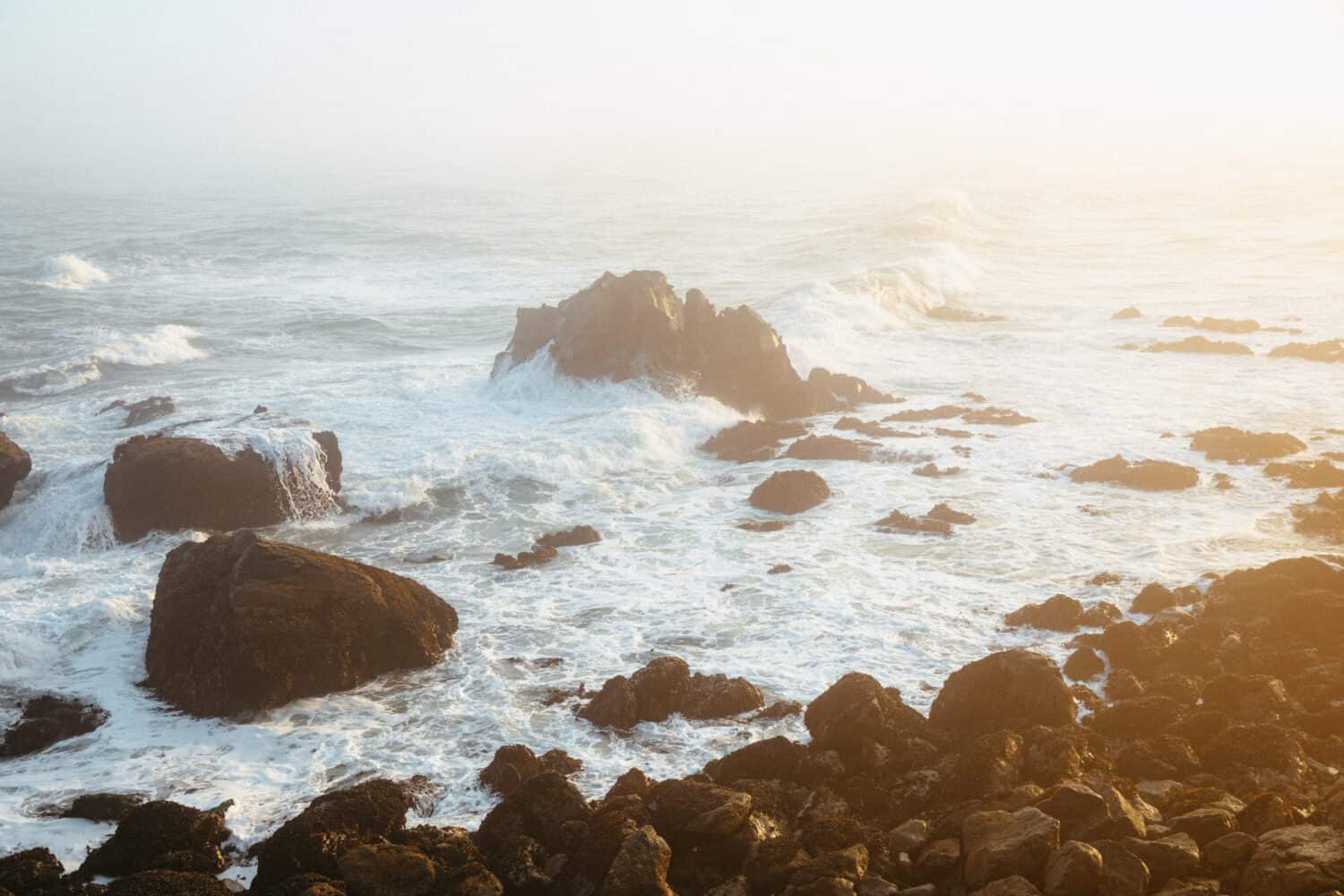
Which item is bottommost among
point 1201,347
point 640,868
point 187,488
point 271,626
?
point 640,868

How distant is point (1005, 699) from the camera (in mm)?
12984

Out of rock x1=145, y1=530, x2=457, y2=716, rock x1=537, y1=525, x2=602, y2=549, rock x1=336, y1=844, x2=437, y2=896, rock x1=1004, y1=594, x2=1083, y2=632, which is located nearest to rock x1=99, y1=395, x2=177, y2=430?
rock x1=537, y1=525, x2=602, y2=549

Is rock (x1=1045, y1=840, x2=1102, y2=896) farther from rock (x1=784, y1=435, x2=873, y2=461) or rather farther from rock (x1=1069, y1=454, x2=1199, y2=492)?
rock (x1=784, y1=435, x2=873, y2=461)

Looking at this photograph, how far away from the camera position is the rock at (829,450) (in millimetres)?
26891

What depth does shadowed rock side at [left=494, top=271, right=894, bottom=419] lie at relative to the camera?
31.6 metres

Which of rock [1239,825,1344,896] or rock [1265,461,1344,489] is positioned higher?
rock [1239,825,1344,896]

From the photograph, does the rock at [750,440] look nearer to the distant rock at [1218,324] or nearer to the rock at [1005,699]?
the rock at [1005,699]

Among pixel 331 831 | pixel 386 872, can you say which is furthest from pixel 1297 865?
pixel 331 831

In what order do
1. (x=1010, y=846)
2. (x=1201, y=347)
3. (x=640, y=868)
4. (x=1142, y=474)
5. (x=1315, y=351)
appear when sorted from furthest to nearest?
(x=1201, y=347), (x=1315, y=351), (x=1142, y=474), (x=640, y=868), (x=1010, y=846)

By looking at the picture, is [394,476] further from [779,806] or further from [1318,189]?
[1318,189]

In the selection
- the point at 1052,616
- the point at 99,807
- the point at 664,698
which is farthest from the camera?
the point at 1052,616

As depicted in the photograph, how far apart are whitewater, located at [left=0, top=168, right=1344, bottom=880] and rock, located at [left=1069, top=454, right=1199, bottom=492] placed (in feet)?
1.53

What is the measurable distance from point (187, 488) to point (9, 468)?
147 inches

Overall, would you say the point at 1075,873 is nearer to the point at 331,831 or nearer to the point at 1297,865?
the point at 1297,865
